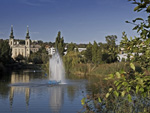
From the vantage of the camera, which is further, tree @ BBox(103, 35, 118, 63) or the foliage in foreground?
tree @ BBox(103, 35, 118, 63)

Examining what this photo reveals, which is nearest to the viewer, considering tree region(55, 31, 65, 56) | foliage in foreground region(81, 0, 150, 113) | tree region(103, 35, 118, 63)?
foliage in foreground region(81, 0, 150, 113)

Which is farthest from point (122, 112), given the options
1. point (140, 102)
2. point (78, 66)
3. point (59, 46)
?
point (59, 46)

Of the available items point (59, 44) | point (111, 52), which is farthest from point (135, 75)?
point (59, 44)

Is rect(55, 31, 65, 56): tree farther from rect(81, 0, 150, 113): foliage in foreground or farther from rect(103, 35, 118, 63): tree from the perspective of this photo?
rect(81, 0, 150, 113): foliage in foreground

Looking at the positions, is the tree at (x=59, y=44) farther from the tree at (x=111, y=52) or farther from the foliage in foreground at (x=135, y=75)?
the foliage in foreground at (x=135, y=75)

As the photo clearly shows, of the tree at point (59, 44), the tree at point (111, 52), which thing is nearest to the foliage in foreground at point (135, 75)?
the tree at point (111, 52)

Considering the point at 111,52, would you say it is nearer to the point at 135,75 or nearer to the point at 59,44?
the point at 135,75

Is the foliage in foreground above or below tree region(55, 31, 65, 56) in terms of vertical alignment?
below

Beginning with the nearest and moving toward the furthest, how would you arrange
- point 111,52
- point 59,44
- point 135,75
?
point 135,75
point 111,52
point 59,44

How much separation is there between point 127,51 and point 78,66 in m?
41.2

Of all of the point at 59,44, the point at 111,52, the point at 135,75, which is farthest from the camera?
the point at 59,44

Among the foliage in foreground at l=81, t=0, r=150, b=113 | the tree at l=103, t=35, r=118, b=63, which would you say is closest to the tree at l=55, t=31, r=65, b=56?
the tree at l=103, t=35, r=118, b=63

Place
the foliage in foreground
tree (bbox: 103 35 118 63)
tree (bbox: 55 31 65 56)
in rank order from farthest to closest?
tree (bbox: 55 31 65 56) < tree (bbox: 103 35 118 63) < the foliage in foreground

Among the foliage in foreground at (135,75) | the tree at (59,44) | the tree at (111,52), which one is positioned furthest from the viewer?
the tree at (59,44)
